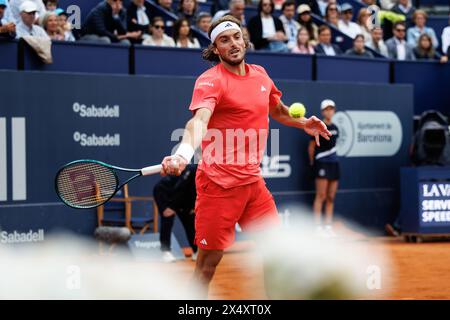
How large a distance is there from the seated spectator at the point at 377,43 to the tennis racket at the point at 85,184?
957 cm

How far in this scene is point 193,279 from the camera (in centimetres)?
615

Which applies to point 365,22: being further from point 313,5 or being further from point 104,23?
point 104,23

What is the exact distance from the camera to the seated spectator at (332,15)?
594 inches

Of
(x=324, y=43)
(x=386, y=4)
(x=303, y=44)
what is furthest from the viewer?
(x=386, y=4)

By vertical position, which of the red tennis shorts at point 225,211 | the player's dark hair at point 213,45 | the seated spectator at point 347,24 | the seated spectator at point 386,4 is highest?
the seated spectator at point 386,4

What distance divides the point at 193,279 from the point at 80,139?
219 inches

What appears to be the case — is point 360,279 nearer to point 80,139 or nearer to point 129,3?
point 80,139

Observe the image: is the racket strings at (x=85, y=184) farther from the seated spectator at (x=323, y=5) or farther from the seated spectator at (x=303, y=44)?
the seated spectator at (x=323, y=5)

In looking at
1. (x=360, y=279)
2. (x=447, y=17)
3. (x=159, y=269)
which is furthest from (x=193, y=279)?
(x=447, y=17)

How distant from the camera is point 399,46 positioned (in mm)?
15117

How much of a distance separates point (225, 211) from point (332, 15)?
9.65 metres

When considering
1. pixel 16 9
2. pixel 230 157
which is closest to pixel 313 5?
pixel 16 9

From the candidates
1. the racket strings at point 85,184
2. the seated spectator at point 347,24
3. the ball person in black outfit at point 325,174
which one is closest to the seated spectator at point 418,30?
the seated spectator at point 347,24

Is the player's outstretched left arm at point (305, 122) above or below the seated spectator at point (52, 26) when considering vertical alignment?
below
